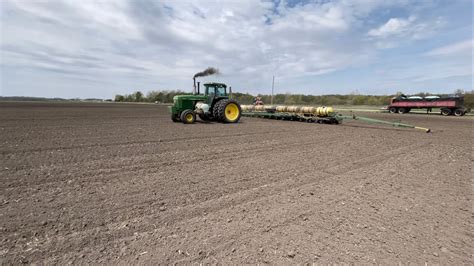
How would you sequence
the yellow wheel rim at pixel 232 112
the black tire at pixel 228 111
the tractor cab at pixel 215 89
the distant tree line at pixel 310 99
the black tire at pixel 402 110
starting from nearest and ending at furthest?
the black tire at pixel 228 111, the tractor cab at pixel 215 89, the yellow wheel rim at pixel 232 112, the black tire at pixel 402 110, the distant tree line at pixel 310 99

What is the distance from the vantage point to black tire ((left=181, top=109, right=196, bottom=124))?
533 inches

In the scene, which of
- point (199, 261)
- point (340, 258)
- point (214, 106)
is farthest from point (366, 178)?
point (214, 106)

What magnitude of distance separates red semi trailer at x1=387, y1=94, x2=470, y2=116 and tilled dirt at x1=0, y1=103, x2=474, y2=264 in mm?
26224

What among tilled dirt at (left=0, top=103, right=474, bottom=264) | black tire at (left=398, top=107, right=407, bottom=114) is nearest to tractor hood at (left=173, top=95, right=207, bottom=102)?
tilled dirt at (left=0, top=103, right=474, bottom=264)

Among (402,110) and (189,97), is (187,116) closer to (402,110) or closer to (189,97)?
(189,97)

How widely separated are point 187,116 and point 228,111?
2.43 meters

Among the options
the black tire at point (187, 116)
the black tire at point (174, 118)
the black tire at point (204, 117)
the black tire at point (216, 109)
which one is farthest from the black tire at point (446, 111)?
the black tire at point (174, 118)

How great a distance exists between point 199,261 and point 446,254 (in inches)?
97.6

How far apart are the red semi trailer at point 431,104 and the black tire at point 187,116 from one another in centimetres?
2779

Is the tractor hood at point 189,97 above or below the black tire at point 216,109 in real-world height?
above

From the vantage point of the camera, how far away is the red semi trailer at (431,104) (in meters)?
26.1

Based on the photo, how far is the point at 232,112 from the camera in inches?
580

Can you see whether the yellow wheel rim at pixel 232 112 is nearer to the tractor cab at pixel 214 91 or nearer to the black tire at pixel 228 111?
the black tire at pixel 228 111

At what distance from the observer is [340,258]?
7.95ft
